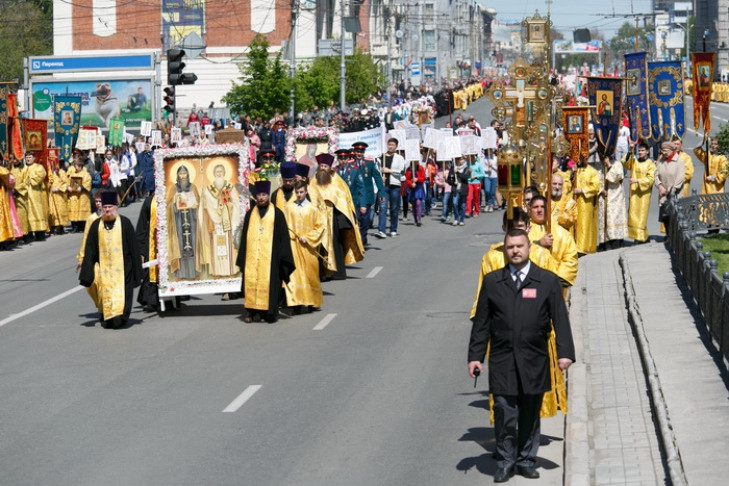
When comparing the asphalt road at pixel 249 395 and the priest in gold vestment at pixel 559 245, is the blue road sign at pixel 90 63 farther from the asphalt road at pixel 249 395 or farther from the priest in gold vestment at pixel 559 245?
the priest in gold vestment at pixel 559 245

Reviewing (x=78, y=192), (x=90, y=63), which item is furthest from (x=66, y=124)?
(x=90, y=63)

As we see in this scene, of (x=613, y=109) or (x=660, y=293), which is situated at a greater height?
(x=613, y=109)

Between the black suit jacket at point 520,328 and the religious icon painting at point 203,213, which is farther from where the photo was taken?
the religious icon painting at point 203,213

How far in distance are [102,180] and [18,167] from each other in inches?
175

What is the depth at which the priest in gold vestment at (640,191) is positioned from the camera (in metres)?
24.5

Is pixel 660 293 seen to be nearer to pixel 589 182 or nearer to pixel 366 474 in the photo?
pixel 589 182

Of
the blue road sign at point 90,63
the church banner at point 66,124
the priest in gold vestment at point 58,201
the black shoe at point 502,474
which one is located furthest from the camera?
the blue road sign at point 90,63

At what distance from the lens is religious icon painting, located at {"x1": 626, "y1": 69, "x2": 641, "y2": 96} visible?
26.8 meters

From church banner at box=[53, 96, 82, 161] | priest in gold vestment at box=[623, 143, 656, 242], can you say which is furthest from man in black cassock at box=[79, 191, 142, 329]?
church banner at box=[53, 96, 82, 161]

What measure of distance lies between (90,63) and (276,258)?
47.1m

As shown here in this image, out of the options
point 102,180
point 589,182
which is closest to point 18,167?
point 102,180

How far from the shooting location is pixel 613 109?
963 inches

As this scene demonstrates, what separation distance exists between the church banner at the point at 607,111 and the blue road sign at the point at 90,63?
37904mm

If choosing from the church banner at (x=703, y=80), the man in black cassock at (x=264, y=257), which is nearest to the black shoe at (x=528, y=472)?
the man in black cassock at (x=264, y=257)
